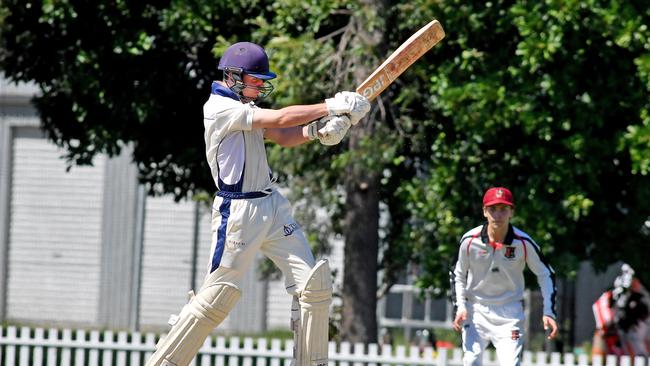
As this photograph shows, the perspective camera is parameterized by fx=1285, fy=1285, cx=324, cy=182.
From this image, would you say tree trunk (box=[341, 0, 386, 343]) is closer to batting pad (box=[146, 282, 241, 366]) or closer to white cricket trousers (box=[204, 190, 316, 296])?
white cricket trousers (box=[204, 190, 316, 296])

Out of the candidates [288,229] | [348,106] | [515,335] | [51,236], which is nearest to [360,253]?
[515,335]

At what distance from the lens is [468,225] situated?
11516mm

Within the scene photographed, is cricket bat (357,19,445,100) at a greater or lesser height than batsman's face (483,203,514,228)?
greater

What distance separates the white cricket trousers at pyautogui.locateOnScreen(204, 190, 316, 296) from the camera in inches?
257

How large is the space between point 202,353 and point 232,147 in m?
4.79

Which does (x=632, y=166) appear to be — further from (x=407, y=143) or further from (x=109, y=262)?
(x=109, y=262)

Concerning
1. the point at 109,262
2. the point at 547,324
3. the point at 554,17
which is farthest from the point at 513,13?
the point at 109,262

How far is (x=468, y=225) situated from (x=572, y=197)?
0.99 meters

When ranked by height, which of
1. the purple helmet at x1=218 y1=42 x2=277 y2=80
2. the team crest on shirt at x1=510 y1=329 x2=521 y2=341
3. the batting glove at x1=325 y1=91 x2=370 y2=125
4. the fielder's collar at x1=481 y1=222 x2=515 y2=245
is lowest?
the team crest on shirt at x1=510 y1=329 x2=521 y2=341

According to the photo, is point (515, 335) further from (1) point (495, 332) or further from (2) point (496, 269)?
(2) point (496, 269)

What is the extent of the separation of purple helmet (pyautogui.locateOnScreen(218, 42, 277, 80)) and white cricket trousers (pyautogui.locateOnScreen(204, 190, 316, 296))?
0.64 m

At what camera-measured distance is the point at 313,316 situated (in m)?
6.45

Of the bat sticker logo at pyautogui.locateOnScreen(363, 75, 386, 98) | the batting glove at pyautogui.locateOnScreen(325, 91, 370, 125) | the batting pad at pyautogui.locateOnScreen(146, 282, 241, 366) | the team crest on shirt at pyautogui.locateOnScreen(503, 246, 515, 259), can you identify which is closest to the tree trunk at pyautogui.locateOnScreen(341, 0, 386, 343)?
the team crest on shirt at pyautogui.locateOnScreen(503, 246, 515, 259)

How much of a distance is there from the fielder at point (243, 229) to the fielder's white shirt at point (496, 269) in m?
1.72
